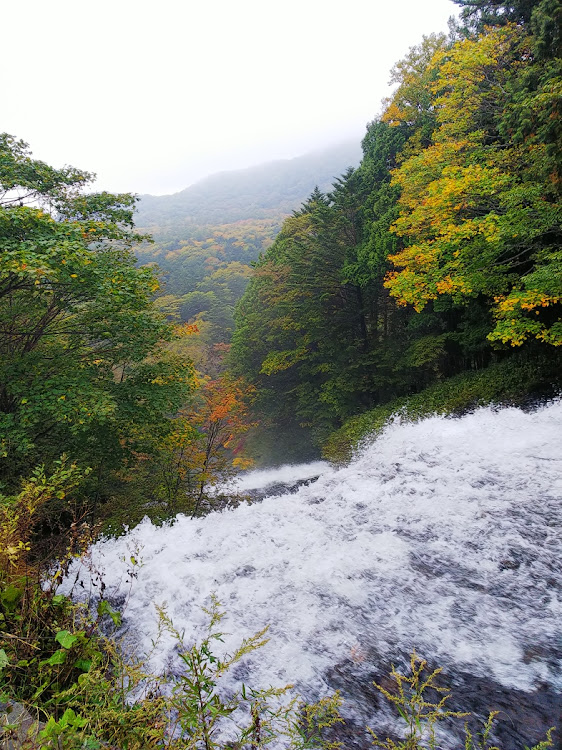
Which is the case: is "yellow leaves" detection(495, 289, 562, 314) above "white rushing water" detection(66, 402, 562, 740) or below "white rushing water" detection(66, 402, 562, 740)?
above

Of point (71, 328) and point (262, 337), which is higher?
point (71, 328)

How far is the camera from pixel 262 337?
19.9m

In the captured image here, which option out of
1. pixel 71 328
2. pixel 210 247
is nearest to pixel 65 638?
pixel 71 328

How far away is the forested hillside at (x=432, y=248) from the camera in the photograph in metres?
7.98

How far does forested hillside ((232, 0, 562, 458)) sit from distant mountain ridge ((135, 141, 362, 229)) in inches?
3108

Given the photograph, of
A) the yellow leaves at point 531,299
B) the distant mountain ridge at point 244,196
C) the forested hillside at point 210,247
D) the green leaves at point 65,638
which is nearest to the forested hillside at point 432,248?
the yellow leaves at point 531,299

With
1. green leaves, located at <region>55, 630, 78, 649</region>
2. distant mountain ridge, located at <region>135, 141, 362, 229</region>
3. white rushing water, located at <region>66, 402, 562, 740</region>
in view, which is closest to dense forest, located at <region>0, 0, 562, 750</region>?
green leaves, located at <region>55, 630, 78, 649</region>

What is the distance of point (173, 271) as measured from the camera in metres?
46.8

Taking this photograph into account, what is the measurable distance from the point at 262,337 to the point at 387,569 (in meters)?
16.1

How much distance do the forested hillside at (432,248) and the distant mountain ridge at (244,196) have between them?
259 feet

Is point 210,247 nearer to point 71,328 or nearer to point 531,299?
point 71,328

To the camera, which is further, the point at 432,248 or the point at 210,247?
the point at 210,247

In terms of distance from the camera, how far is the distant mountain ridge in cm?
10431

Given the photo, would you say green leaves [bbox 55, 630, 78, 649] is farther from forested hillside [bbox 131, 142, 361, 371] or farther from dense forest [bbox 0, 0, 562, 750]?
forested hillside [bbox 131, 142, 361, 371]
